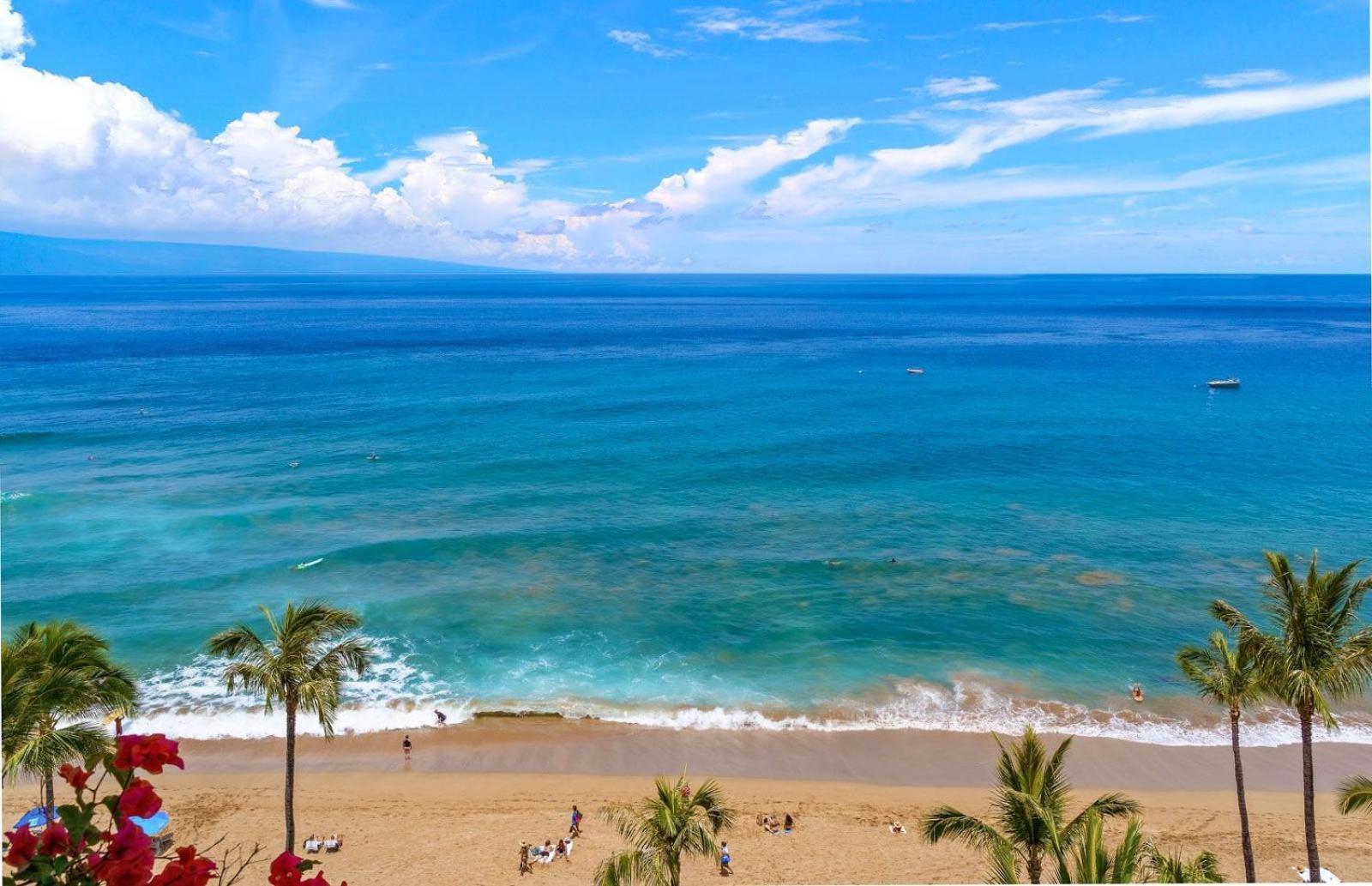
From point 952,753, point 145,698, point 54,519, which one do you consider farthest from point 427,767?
point 54,519

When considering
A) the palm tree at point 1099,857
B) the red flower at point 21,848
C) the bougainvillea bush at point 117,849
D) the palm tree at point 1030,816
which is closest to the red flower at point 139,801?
the bougainvillea bush at point 117,849

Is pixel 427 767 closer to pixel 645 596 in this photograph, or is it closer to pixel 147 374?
pixel 645 596

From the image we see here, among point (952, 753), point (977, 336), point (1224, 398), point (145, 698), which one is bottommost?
point (952, 753)

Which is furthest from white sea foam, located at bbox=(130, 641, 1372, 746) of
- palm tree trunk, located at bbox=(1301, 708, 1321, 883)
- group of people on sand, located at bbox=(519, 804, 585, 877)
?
palm tree trunk, located at bbox=(1301, 708, 1321, 883)

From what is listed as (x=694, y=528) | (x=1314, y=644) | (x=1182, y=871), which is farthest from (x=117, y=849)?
(x=694, y=528)

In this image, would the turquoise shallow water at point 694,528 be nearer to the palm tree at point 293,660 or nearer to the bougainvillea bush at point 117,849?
the palm tree at point 293,660

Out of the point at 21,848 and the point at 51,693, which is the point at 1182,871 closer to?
the point at 21,848
